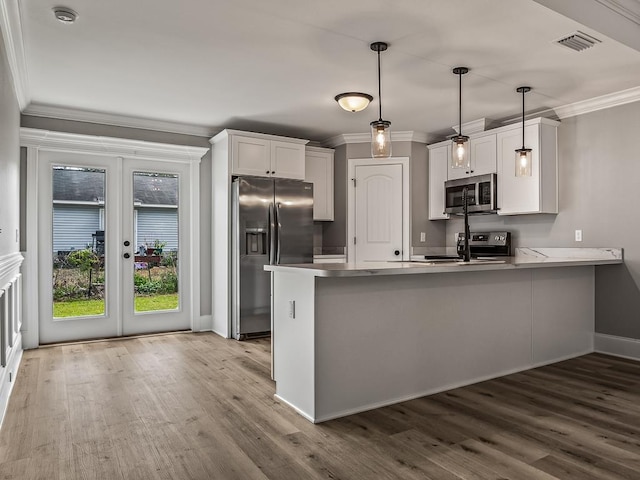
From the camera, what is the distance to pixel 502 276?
3580 millimetres

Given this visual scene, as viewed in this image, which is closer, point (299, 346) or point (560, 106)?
point (299, 346)

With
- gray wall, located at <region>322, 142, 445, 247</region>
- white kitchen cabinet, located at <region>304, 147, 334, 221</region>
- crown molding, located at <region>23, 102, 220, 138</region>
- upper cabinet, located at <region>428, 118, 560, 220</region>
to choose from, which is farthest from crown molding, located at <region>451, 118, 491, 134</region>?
crown molding, located at <region>23, 102, 220, 138</region>

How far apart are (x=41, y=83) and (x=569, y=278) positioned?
16.0ft

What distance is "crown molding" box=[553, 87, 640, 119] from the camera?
4.07 m

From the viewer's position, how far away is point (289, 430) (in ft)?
8.39

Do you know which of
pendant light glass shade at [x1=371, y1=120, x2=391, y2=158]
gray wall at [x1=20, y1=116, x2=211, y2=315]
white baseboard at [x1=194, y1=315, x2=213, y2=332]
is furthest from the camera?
white baseboard at [x1=194, y1=315, x2=213, y2=332]

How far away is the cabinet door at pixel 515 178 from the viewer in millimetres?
4516

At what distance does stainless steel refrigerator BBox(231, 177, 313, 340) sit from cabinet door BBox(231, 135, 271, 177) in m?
0.18

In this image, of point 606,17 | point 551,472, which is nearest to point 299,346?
point 551,472

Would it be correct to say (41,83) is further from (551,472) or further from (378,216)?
(551,472)

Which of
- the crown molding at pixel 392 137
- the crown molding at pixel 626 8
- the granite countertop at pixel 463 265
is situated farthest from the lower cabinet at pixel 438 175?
the crown molding at pixel 626 8

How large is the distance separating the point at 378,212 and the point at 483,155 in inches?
54.1

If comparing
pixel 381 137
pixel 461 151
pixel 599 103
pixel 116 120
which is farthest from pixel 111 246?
pixel 599 103

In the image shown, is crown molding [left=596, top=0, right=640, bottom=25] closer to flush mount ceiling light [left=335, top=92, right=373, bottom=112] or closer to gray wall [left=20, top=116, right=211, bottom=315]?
flush mount ceiling light [left=335, top=92, right=373, bottom=112]
